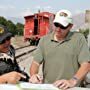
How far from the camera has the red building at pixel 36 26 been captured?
47.1 metres

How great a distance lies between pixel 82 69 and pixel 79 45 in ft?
1.36

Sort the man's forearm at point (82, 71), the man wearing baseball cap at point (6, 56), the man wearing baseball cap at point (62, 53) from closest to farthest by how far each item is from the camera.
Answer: the man wearing baseball cap at point (6, 56)
the man's forearm at point (82, 71)
the man wearing baseball cap at point (62, 53)

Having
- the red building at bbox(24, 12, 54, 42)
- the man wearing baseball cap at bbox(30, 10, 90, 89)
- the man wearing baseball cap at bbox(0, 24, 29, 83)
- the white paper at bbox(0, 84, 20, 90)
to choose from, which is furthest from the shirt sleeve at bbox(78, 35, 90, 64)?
the red building at bbox(24, 12, 54, 42)

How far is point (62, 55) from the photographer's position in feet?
15.3

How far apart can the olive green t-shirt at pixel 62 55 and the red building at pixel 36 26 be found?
1646 inches

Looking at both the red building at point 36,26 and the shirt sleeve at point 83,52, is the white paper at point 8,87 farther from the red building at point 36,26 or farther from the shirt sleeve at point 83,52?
the red building at point 36,26

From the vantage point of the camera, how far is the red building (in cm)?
4707

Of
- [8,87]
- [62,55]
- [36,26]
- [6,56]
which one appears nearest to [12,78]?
[8,87]

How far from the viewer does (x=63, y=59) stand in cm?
465

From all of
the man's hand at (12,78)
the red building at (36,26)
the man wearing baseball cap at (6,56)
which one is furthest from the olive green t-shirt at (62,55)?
the red building at (36,26)

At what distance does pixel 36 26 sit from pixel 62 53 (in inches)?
1759

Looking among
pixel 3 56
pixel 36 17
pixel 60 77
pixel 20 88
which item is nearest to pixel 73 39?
pixel 60 77

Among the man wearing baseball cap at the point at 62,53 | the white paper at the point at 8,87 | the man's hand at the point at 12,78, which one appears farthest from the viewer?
the man wearing baseball cap at the point at 62,53

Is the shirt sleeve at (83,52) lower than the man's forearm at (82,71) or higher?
higher
